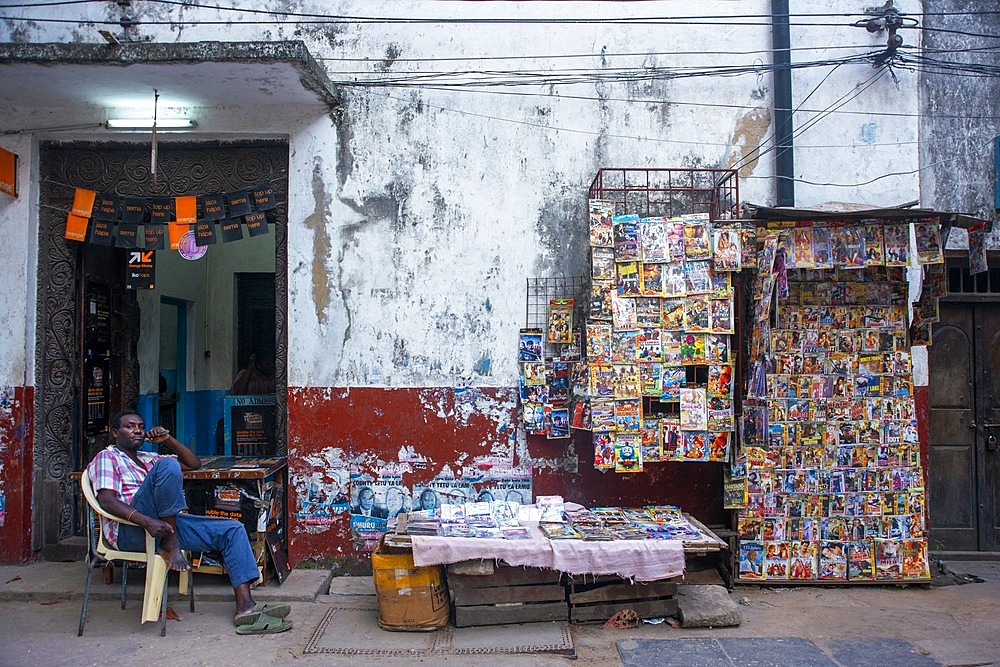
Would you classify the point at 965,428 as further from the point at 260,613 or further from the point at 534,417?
the point at 260,613

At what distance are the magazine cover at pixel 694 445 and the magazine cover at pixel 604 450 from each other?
0.49 metres

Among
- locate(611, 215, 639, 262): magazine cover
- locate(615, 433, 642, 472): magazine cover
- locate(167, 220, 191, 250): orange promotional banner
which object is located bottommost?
locate(615, 433, 642, 472): magazine cover

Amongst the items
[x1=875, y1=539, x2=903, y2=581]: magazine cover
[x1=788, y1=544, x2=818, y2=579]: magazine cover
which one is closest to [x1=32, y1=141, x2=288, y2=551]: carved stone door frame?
[x1=788, y1=544, x2=818, y2=579]: magazine cover

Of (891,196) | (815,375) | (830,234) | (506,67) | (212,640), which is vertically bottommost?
(212,640)

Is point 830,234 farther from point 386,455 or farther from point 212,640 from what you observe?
point 212,640

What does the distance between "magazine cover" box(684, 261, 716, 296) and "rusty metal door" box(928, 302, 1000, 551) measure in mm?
2473

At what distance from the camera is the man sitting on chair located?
177 inches

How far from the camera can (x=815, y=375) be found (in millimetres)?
5520

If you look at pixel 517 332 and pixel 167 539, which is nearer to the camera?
pixel 167 539

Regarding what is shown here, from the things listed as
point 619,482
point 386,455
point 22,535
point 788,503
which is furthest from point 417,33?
point 22,535

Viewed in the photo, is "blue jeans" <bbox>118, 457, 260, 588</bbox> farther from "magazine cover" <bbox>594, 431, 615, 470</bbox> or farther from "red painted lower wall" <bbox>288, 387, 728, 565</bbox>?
"magazine cover" <bbox>594, 431, 615, 470</bbox>

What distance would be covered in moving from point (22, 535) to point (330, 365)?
2704 mm

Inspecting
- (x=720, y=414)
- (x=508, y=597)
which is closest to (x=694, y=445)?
(x=720, y=414)

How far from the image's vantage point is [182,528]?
15.8 ft
